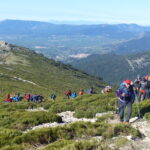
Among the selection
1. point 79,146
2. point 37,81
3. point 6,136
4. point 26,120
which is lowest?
→ point 37,81

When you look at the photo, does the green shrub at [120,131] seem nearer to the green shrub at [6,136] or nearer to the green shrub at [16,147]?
the green shrub at [16,147]

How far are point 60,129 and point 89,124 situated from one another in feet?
4.35

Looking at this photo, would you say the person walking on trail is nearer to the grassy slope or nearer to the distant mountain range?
the grassy slope

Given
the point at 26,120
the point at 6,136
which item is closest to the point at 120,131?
the point at 6,136

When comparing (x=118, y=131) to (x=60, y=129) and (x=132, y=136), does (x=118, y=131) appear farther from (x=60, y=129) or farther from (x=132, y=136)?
(x=60, y=129)

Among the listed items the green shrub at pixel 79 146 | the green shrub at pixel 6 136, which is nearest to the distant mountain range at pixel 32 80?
the green shrub at pixel 6 136

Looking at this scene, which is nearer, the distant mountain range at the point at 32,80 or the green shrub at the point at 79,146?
the green shrub at the point at 79,146

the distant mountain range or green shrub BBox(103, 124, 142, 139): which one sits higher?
green shrub BBox(103, 124, 142, 139)

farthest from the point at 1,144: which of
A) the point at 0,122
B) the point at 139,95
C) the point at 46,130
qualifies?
the point at 139,95

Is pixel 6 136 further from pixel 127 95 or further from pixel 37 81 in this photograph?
pixel 37 81

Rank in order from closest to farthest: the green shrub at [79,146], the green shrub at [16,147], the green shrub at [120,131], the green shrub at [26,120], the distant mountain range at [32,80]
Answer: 1. the green shrub at [79,146]
2. the green shrub at [16,147]
3. the green shrub at [120,131]
4. the green shrub at [26,120]
5. the distant mountain range at [32,80]

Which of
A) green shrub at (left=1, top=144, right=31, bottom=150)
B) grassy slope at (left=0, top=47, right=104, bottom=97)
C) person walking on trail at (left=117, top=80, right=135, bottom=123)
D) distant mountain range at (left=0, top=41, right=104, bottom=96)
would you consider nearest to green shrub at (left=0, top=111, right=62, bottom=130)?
person walking on trail at (left=117, top=80, right=135, bottom=123)

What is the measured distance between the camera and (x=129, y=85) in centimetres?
1259

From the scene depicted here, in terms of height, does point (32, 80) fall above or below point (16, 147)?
below
